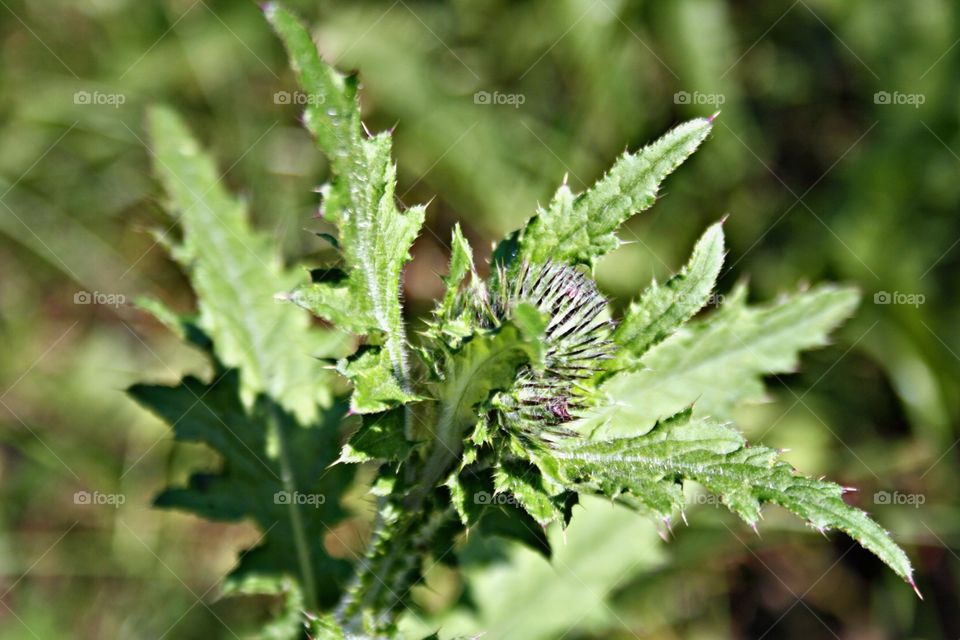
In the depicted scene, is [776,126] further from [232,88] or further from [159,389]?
[159,389]

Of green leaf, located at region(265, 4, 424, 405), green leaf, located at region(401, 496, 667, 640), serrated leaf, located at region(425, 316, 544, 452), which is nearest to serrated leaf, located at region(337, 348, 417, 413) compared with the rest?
green leaf, located at region(265, 4, 424, 405)

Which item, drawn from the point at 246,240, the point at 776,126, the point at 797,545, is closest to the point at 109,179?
the point at 246,240

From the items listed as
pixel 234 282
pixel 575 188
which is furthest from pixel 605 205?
pixel 575 188

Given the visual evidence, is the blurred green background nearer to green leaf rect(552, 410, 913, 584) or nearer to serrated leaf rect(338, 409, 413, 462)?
green leaf rect(552, 410, 913, 584)

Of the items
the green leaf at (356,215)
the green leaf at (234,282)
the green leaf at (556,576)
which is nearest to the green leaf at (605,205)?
the green leaf at (356,215)

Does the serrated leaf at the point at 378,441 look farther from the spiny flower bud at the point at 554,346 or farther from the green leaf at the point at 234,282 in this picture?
the green leaf at the point at 234,282

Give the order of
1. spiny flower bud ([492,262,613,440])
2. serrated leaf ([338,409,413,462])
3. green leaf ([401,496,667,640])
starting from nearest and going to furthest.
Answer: serrated leaf ([338,409,413,462])
spiny flower bud ([492,262,613,440])
green leaf ([401,496,667,640])

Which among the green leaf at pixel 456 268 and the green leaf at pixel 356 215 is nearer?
the green leaf at pixel 356 215
